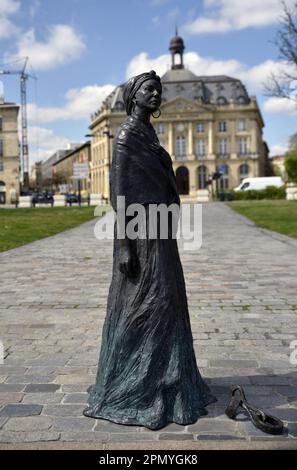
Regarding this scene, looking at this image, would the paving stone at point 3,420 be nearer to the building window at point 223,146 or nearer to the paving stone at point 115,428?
the paving stone at point 115,428

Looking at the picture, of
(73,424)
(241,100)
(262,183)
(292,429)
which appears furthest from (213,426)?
(241,100)

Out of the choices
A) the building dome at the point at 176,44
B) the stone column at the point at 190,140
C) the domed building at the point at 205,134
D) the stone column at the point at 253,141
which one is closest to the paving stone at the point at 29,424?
the domed building at the point at 205,134

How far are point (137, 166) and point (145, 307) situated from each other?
96cm

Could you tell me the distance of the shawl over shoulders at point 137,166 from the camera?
3547 millimetres

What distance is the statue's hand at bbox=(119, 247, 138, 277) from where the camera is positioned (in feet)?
11.6

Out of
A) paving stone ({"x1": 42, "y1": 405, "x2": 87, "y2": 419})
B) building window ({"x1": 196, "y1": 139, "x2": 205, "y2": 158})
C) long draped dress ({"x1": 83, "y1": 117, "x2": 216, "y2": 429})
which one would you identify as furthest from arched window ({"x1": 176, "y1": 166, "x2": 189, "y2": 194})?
long draped dress ({"x1": 83, "y1": 117, "x2": 216, "y2": 429})

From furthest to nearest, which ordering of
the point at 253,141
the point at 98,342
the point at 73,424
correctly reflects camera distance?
the point at 253,141
the point at 98,342
the point at 73,424

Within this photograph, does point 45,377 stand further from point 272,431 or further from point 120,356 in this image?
point 272,431

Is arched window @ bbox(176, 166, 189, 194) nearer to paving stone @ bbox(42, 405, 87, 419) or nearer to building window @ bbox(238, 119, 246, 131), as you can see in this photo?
building window @ bbox(238, 119, 246, 131)

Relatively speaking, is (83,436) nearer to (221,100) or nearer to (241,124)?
(241,124)

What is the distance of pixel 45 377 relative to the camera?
460 centimetres

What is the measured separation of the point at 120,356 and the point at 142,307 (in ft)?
1.25

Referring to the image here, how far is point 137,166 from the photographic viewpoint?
3.57 metres

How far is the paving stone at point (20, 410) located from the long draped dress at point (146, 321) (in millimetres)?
561
